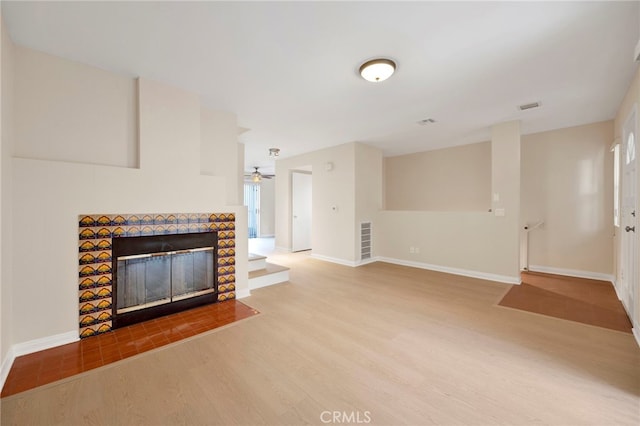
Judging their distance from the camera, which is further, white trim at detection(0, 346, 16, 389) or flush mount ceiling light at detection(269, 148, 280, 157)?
flush mount ceiling light at detection(269, 148, 280, 157)

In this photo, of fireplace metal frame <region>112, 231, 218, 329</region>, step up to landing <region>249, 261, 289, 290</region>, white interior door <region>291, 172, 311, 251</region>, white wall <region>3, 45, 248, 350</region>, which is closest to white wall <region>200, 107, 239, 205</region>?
white wall <region>3, 45, 248, 350</region>

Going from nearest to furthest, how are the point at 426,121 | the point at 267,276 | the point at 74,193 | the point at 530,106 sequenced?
the point at 74,193, the point at 530,106, the point at 267,276, the point at 426,121

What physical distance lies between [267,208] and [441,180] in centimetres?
641

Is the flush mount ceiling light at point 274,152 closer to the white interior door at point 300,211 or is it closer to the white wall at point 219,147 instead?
the white interior door at point 300,211

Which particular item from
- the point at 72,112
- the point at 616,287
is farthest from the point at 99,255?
the point at 616,287

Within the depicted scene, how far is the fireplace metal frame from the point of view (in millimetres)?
2527

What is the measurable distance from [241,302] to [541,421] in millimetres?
2834

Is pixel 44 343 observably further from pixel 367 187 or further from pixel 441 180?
pixel 441 180

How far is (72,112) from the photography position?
2.35 m

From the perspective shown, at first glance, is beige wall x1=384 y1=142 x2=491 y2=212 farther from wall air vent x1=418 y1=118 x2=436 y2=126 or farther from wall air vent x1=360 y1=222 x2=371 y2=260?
wall air vent x1=418 y1=118 x2=436 y2=126

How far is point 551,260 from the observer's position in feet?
15.0

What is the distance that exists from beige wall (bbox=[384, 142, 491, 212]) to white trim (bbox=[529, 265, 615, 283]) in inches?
53.7

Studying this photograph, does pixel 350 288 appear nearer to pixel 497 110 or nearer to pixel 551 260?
pixel 497 110

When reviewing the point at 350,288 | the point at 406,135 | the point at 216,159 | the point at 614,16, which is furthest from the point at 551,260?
the point at 216,159
